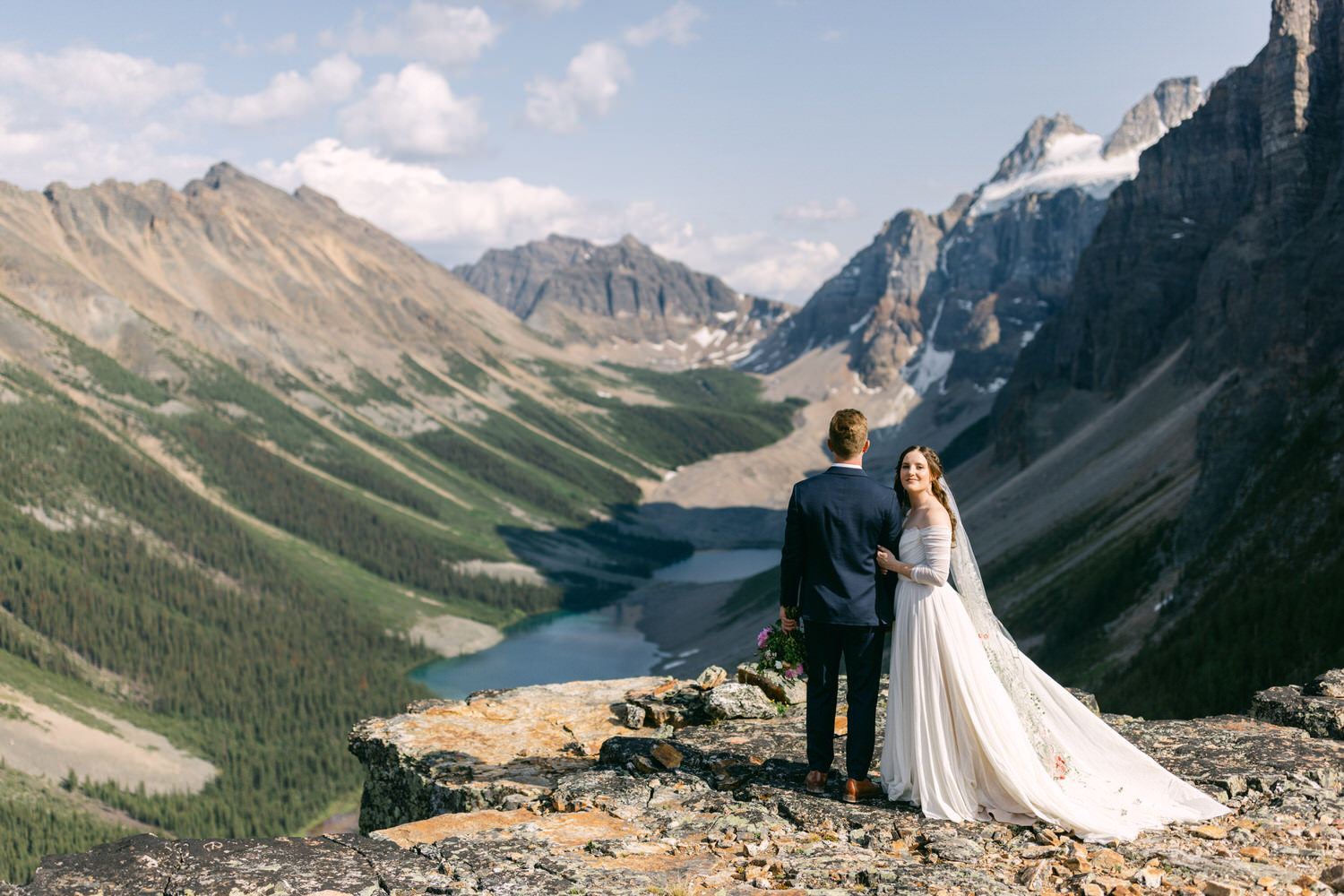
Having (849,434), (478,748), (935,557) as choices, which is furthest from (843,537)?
(478,748)

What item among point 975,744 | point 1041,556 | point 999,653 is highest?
point 999,653

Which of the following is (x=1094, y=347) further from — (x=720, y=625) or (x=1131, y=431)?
(x=720, y=625)

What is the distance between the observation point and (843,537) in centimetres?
1180

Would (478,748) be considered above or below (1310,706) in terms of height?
below

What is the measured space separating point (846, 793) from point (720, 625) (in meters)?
149

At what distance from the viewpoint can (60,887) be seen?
28.7 feet

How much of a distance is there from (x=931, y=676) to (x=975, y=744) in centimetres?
100

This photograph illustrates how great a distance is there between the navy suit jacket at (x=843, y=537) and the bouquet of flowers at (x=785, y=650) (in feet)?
2.14

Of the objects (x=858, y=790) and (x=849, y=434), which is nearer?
(x=849, y=434)

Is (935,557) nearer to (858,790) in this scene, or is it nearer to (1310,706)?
(858,790)

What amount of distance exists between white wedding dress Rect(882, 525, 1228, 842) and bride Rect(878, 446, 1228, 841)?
0.01m

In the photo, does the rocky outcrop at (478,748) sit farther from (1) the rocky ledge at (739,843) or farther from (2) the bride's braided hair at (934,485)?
(2) the bride's braided hair at (934,485)

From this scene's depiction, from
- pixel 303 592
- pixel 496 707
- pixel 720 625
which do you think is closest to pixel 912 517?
pixel 496 707

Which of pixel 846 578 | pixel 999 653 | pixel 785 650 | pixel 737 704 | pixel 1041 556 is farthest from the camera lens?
pixel 1041 556
